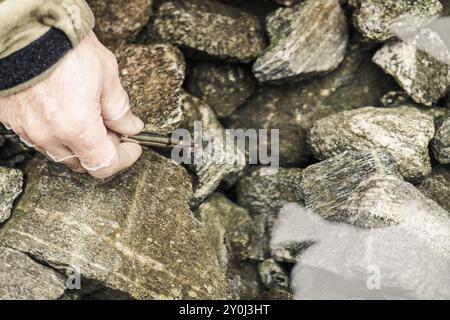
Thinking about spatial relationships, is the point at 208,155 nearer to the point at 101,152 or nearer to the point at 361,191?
the point at 101,152

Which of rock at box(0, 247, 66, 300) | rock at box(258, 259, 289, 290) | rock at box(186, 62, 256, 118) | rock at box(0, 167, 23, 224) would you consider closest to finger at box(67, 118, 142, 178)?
rock at box(0, 167, 23, 224)

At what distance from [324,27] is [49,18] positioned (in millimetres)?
1587

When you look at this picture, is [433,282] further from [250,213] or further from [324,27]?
[324,27]

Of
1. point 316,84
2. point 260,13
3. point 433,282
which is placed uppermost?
point 260,13

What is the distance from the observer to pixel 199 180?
3252 mm

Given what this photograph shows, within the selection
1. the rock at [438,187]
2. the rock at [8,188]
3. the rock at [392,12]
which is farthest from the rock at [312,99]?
the rock at [8,188]

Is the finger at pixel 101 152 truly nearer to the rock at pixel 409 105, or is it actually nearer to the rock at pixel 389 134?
the rock at pixel 389 134

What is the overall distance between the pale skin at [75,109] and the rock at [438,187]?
5.35ft

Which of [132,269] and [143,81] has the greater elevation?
[143,81]

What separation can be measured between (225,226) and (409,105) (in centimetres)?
123

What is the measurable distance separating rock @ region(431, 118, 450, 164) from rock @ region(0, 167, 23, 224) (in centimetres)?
217

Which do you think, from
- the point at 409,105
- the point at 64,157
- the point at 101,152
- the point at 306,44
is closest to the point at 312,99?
the point at 306,44

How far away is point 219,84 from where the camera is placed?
11.4 ft

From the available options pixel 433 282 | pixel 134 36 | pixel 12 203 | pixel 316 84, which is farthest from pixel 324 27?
pixel 12 203
